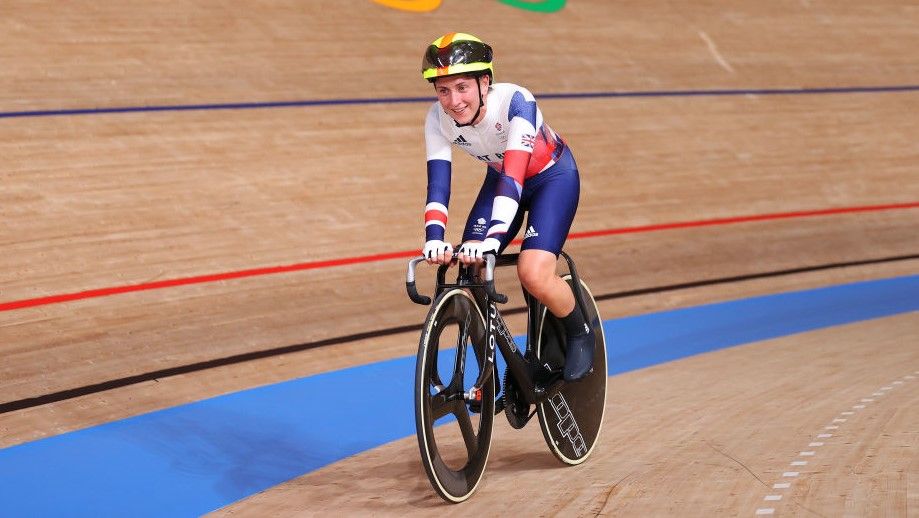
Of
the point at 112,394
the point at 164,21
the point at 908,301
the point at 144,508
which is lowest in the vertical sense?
the point at 908,301

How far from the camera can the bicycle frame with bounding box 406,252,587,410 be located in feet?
7.93

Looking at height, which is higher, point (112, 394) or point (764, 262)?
point (112, 394)

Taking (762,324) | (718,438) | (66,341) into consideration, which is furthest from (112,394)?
(762,324)

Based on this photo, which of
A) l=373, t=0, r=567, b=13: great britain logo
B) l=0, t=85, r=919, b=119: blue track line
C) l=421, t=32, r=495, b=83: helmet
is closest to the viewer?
l=421, t=32, r=495, b=83: helmet

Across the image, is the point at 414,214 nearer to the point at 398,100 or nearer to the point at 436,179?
the point at 398,100

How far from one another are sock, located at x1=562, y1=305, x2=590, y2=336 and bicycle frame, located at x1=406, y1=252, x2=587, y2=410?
0.08ft

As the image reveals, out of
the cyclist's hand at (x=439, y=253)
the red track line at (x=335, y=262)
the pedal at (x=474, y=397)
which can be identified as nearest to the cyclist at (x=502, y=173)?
the cyclist's hand at (x=439, y=253)

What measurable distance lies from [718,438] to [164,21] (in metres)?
3.49

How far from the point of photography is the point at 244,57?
17.4ft

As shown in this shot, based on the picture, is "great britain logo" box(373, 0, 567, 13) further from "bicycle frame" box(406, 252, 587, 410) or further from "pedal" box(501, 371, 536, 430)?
"pedal" box(501, 371, 536, 430)

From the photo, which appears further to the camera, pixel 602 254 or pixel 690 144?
pixel 690 144

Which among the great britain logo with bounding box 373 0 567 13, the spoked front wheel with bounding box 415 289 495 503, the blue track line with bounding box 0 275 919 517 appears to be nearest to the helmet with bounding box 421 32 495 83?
the spoked front wheel with bounding box 415 289 495 503

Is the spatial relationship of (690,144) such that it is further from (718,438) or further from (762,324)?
(718,438)

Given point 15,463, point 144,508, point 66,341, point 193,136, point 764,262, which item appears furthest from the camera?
point 764,262
